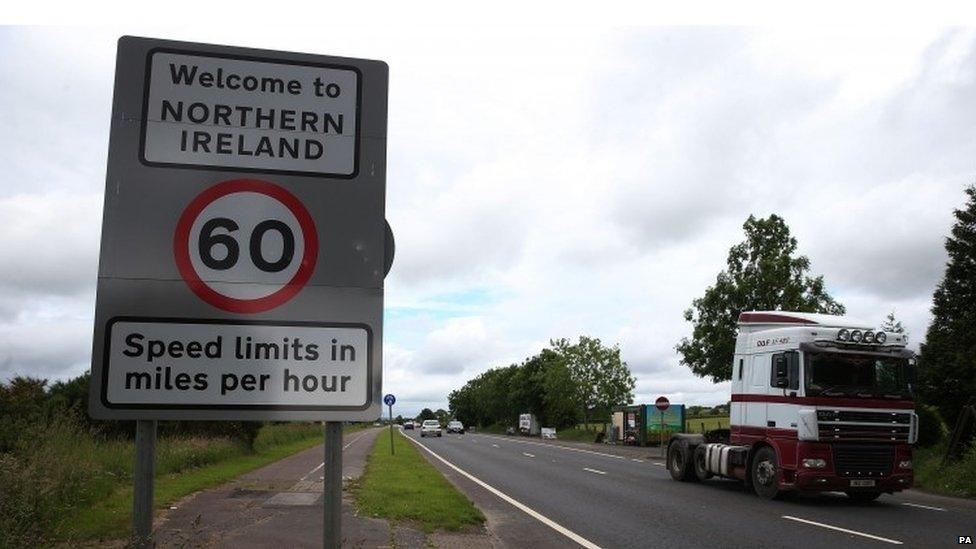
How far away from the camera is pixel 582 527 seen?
1174 cm

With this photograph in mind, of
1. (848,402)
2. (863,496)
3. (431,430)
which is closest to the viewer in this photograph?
(848,402)

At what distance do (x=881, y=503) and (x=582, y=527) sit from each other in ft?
25.3

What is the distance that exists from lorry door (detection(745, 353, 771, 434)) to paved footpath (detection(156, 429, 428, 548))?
8.70m

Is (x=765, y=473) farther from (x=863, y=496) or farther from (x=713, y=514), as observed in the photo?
(x=713, y=514)

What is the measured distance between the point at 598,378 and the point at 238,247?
73334 mm

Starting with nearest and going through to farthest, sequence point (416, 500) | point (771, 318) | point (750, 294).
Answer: point (416, 500), point (771, 318), point (750, 294)

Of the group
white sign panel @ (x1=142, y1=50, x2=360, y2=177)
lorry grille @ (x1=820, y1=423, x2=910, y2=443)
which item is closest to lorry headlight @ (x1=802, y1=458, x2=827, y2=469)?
lorry grille @ (x1=820, y1=423, x2=910, y2=443)

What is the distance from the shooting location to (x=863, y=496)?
16.7 m

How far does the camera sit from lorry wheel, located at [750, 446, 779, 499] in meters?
15.5

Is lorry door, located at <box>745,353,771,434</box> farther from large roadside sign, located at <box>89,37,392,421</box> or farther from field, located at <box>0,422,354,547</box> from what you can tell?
large roadside sign, located at <box>89,37,392,421</box>

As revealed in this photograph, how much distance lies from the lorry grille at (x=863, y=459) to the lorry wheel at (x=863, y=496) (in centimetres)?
116

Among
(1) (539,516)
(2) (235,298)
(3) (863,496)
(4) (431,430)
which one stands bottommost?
(4) (431,430)

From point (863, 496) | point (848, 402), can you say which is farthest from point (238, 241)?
point (863, 496)

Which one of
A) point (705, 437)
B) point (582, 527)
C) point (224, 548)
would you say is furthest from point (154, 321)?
point (705, 437)
